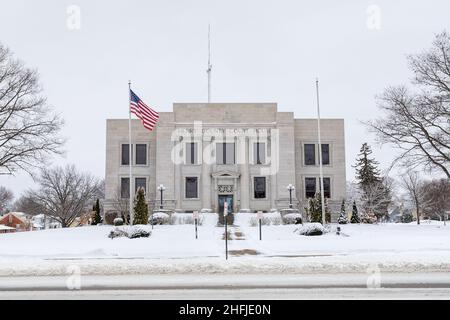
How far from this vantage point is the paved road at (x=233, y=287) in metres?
10.0

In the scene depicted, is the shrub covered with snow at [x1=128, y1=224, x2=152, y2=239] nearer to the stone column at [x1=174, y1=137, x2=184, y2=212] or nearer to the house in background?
the stone column at [x1=174, y1=137, x2=184, y2=212]

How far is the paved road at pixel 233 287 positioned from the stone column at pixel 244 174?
36.4 metres

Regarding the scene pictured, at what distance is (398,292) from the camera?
10.2 m

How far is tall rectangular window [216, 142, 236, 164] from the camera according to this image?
50.8m

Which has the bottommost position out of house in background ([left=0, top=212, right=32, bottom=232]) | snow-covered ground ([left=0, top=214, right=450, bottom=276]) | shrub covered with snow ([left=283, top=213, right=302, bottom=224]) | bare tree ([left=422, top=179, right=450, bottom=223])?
house in background ([left=0, top=212, right=32, bottom=232])

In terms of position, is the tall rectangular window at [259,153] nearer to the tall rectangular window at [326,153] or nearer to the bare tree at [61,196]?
the tall rectangular window at [326,153]

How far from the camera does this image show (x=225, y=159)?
167 feet

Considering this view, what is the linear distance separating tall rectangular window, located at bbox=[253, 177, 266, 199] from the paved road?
123 feet

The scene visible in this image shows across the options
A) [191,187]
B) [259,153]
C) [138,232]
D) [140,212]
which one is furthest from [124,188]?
[138,232]

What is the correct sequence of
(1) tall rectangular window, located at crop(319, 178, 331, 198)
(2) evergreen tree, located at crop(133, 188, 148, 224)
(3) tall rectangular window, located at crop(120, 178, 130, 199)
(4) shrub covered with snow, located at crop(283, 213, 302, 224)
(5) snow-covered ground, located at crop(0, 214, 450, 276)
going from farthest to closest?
(1) tall rectangular window, located at crop(319, 178, 331, 198)
(3) tall rectangular window, located at crop(120, 178, 130, 199)
(4) shrub covered with snow, located at crop(283, 213, 302, 224)
(2) evergreen tree, located at crop(133, 188, 148, 224)
(5) snow-covered ground, located at crop(0, 214, 450, 276)

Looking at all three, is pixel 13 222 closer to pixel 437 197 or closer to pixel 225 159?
pixel 225 159

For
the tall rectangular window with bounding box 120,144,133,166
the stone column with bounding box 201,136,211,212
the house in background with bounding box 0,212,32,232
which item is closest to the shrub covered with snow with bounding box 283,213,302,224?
the stone column with bounding box 201,136,211,212

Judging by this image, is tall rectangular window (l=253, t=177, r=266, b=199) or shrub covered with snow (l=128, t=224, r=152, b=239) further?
tall rectangular window (l=253, t=177, r=266, b=199)
